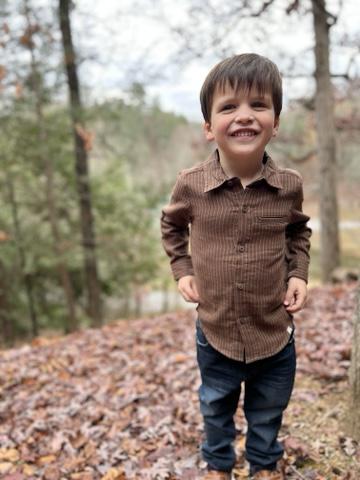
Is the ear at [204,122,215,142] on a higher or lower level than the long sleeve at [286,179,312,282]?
higher

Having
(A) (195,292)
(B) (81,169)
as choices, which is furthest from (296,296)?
(B) (81,169)

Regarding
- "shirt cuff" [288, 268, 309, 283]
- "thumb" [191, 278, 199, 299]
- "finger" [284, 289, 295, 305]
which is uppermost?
"shirt cuff" [288, 268, 309, 283]

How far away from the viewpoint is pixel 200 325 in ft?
6.84

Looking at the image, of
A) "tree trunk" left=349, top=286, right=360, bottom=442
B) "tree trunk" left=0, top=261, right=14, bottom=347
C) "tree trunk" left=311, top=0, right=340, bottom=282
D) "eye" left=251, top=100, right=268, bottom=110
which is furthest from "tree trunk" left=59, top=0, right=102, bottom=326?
"eye" left=251, top=100, right=268, bottom=110

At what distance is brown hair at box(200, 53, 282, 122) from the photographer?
5.51ft

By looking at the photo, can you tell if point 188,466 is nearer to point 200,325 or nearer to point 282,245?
point 200,325

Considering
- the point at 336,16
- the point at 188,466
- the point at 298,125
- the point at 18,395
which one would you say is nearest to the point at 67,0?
the point at 336,16

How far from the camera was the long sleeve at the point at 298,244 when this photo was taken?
6.48 feet

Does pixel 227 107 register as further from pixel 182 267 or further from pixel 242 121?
pixel 182 267

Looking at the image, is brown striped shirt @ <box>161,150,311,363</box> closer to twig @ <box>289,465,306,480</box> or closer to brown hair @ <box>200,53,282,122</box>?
brown hair @ <box>200,53,282,122</box>

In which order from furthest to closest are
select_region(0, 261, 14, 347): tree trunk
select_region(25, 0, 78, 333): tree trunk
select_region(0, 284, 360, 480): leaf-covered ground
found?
select_region(0, 261, 14, 347): tree trunk
select_region(25, 0, 78, 333): tree trunk
select_region(0, 284, 360, 480): leaf-covered ground

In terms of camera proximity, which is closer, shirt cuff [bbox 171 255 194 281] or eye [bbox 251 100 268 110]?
eye [bbox 251 100 268 110]

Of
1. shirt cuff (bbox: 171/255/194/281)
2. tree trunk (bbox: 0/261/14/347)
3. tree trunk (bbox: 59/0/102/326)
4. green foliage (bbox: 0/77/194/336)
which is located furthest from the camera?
tree trunk (bbox: 0/261/14/347)

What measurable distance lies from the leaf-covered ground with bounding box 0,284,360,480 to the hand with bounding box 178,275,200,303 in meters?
1.14
